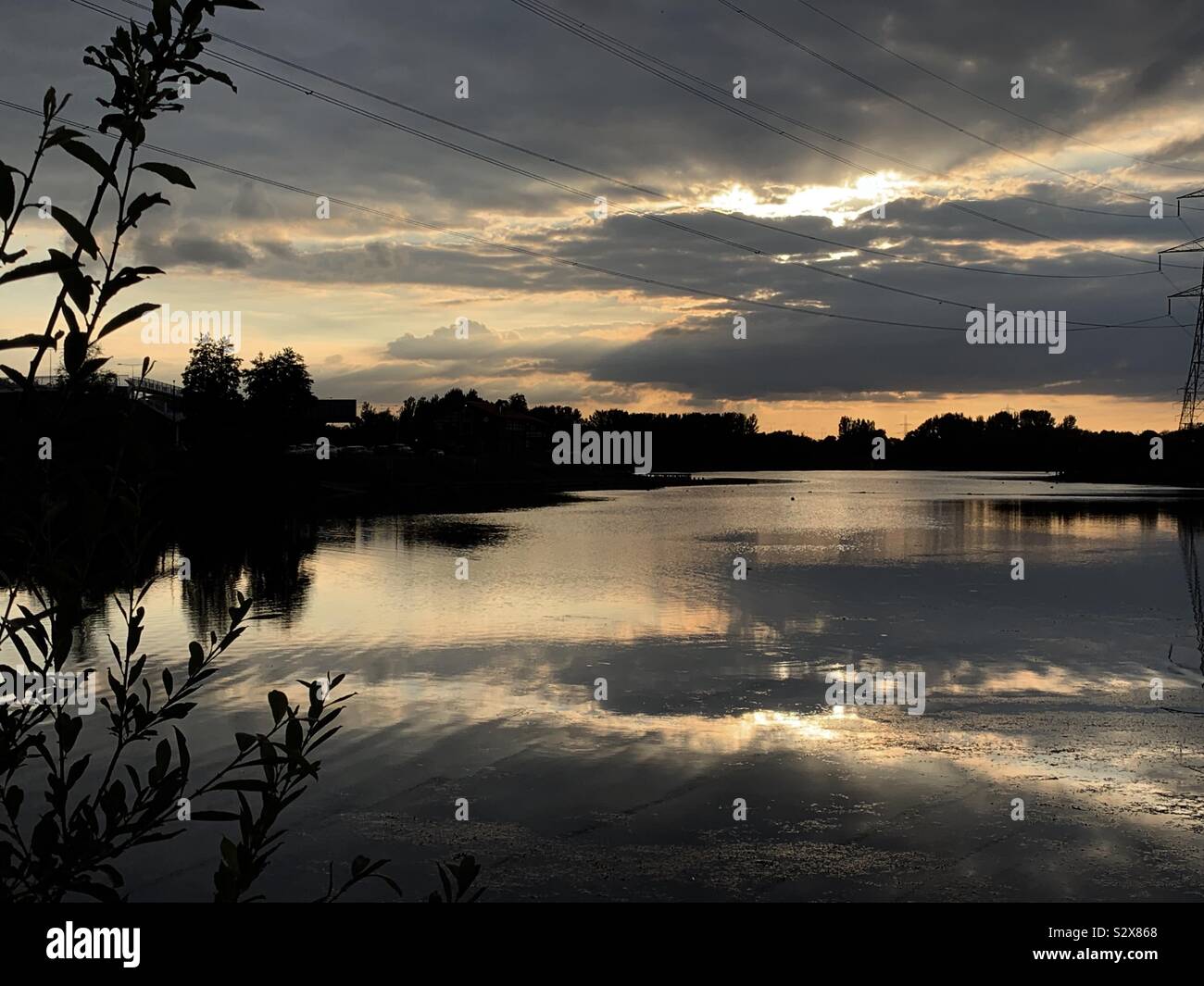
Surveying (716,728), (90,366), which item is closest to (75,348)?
(90,366)

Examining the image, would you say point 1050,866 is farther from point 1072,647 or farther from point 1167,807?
point 1072,647

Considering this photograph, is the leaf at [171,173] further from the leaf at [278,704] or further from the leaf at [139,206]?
the leaf at [278,704]

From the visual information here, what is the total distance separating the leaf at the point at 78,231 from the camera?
246 cm

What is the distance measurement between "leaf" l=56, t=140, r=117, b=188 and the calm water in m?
6.94

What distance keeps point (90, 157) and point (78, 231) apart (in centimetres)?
22

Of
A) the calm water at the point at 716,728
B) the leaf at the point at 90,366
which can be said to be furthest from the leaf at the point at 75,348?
the calm water at the point at 716,728

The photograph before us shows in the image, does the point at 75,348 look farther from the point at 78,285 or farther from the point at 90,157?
the point at 90,157

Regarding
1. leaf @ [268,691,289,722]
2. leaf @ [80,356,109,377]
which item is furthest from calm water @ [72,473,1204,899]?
leaf @ [80,356,109,377]

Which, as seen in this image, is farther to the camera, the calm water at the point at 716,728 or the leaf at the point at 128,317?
the calm water at the point at 716,728

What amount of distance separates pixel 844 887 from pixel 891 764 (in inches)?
148

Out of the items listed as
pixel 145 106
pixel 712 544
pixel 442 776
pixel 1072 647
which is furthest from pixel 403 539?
pixel 145 106

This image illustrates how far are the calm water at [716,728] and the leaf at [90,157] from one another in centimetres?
694

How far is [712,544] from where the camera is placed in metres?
42.3
